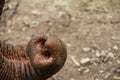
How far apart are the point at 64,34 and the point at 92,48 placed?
447 millimetres

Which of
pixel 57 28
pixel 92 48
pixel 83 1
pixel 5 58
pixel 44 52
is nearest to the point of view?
pixel 44 52

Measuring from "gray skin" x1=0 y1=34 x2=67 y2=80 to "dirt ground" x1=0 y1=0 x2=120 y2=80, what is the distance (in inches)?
51.4

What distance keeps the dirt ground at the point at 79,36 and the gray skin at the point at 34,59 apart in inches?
51.4

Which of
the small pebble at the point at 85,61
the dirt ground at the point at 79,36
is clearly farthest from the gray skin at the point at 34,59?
the small pebble at the point at 85,61

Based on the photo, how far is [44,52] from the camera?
2.92 metres

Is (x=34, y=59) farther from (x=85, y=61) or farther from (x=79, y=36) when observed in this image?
(x=79, y=36)

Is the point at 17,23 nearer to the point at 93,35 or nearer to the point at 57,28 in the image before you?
the point at 57,28

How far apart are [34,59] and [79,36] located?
225 centimetres

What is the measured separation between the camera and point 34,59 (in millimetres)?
2920

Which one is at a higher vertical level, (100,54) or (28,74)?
(28,74)

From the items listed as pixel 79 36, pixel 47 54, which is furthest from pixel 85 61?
pixel 47 54

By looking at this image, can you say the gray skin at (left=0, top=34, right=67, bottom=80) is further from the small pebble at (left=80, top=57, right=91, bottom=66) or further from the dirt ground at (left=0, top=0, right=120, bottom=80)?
the small pebble at (left=80, top=57, right=91, bottom=66)

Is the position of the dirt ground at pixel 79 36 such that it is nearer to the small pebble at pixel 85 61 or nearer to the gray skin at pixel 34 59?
the small pebble at pixel 85 61

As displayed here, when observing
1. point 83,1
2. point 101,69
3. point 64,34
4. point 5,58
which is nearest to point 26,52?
point 5,58
